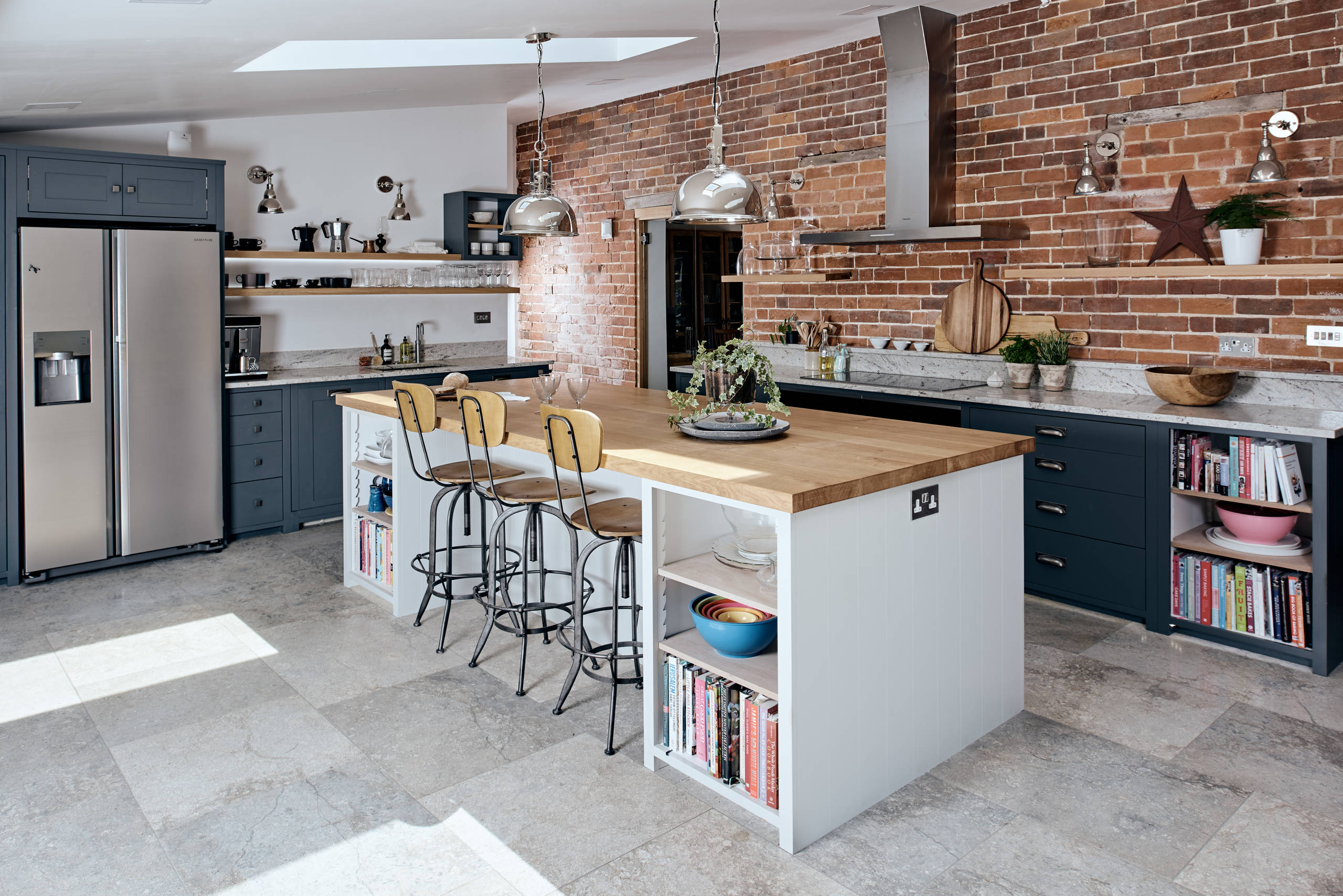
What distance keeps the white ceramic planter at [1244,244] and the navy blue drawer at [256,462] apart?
197 inches

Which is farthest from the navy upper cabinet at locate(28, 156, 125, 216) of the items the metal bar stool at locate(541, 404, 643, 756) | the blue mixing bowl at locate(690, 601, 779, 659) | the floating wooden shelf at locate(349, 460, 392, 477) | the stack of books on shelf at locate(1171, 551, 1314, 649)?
the stack of books on shelf at locate(1171, 551, 1314, 649)

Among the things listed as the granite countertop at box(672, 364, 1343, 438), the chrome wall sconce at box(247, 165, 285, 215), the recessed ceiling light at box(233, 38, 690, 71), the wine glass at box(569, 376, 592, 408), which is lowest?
the granite countertop at box(672, 364, 1343, 438)

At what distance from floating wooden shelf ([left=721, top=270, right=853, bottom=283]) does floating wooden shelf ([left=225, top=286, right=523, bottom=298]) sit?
7.39ft

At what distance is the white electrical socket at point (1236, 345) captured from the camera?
4.13m

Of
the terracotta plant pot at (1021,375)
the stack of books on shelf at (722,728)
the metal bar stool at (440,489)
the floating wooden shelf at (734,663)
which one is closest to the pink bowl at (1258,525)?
the terracotta plant pot at (1021,375)

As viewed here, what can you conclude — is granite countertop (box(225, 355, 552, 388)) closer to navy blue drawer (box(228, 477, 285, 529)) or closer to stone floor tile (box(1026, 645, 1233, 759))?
navy blue drawer (box(228, 477, 285, 529))

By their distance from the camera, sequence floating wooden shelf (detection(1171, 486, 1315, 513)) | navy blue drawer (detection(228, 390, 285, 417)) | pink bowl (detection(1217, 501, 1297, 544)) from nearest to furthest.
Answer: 1. floating wooden shelf (detection(1171, 486, 1315, 513))
2. pink bowl (detection(1217, 501, 1297, 544))
3. navy blue drawer (detection(228, 390, 285, 417))

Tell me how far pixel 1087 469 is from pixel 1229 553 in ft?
2.04

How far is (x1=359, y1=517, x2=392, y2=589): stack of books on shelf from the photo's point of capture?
438cm

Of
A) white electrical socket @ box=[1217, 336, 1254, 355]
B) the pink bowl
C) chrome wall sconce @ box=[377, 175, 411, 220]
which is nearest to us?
the pink bowl

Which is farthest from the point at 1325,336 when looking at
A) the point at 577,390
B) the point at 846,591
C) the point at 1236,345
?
the point at 577,390

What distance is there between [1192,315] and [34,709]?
4898 millimetres

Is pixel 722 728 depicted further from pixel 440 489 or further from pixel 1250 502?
pixel 1250 502

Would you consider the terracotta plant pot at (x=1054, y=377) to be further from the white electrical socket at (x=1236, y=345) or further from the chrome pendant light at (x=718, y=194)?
the chrome pendant light at (x=718, y=194)
